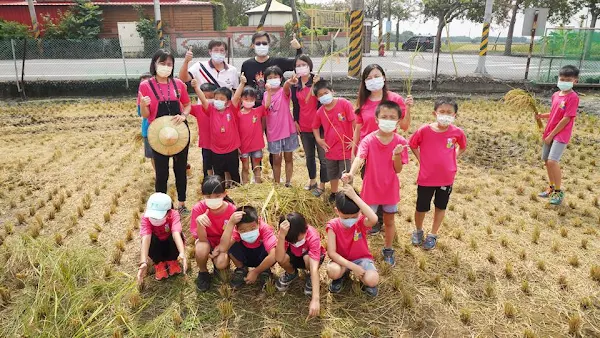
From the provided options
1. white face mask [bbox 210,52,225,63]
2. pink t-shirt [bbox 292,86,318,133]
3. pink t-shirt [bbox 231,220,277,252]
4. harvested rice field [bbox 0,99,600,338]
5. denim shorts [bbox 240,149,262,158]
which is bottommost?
harvested rice field [bbox 0,99,600,338]

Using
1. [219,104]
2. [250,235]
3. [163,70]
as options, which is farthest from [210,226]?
[163,70]

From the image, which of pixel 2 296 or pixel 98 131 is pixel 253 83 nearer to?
pixel 2 296

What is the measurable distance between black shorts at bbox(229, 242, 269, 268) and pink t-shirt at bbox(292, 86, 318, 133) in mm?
2251

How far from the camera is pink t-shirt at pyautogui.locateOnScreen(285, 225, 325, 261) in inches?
139

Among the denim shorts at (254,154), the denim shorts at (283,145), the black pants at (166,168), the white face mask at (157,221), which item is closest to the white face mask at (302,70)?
the denim shorts at (283,145)

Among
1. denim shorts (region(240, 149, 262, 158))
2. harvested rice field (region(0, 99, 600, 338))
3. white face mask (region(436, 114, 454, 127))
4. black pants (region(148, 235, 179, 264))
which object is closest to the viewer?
harvested rice field (region(0, 99, 600, 338))

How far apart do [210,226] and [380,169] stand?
5.57 ft

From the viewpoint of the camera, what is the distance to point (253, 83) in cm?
572

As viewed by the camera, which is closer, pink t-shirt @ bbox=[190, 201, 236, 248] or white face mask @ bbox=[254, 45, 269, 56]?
pink t-shirt @ bbox=[190, 201, 236, 248]

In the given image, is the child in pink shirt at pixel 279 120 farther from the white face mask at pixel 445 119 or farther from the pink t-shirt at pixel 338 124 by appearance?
the white face mask at pixel 445 119

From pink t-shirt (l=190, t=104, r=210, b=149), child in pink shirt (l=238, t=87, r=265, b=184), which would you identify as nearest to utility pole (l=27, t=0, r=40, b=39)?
pink t-shirt (l=190, t=104, r=210, b=149)

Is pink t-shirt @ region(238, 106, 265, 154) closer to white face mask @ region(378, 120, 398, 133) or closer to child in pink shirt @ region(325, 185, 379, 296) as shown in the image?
white face mask @ region(378, 120, 398, 133)

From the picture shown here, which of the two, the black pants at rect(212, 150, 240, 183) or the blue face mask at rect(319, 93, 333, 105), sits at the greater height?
the blue face mask at rect(319, 93, 333, 105)

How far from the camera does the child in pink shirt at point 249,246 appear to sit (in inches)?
141
